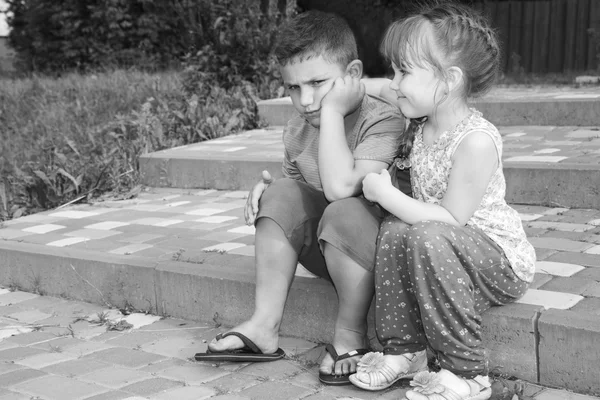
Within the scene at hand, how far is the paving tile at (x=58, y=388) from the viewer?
243 centimetres

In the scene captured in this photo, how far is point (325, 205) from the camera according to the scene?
271cm

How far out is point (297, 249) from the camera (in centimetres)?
260

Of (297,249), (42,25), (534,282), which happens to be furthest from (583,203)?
(42,25)

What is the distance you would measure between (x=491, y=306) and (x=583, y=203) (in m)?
1.48

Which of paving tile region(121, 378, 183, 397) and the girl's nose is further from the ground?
the girl's nose

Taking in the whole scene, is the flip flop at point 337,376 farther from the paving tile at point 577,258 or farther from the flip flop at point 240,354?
the paving tile at point 577,258

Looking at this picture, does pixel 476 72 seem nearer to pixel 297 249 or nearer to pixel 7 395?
pixel 297 249

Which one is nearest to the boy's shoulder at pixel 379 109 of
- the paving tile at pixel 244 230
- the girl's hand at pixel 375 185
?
the girl's hand at pixel 375 185

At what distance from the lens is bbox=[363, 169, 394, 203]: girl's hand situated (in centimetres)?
236

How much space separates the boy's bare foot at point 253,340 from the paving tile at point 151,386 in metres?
0.18

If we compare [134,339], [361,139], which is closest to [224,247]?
[134,339]

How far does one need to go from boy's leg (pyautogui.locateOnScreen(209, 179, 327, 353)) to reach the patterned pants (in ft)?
1.08

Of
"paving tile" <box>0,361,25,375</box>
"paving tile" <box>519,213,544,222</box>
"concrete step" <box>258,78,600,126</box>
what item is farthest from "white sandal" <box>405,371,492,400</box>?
"concrete step" <box>258,78,600,126</box>

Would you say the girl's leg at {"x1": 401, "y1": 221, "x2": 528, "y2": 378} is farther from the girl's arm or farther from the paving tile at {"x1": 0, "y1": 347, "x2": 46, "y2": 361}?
the paving tile at {"x1": 0, "y1": 347, "x2": 46, "y2": 361}
